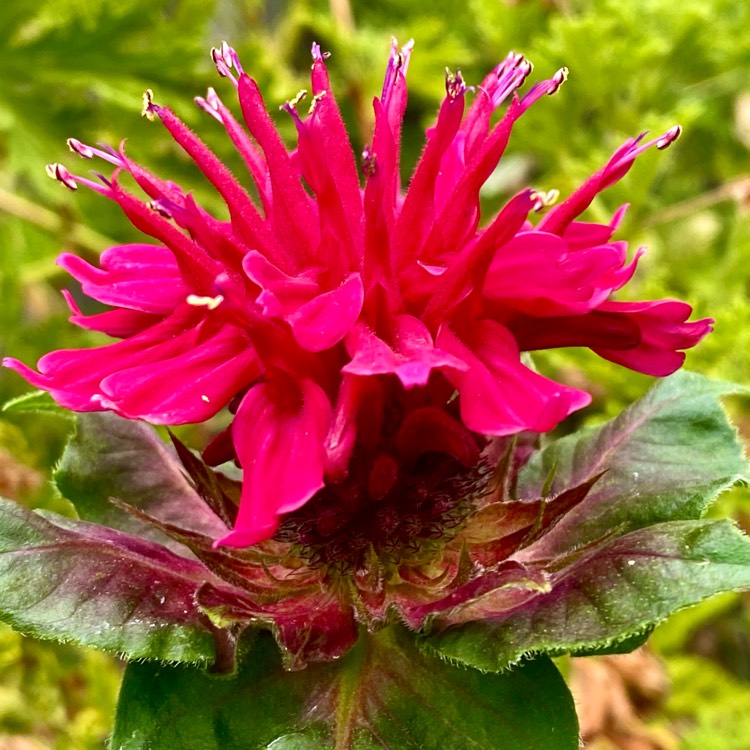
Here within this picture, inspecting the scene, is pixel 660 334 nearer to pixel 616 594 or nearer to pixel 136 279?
pixel 616 594

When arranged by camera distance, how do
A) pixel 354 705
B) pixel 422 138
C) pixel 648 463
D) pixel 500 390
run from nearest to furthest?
pixel 500 390
pixel 354 705
pixel 648 463
pixel 422 138

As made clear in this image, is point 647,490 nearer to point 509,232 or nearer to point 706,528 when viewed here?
point 706,528

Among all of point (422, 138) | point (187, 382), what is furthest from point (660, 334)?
point (422, 138)

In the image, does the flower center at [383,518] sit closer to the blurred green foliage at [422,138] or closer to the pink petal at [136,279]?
the pink petal at [136,279]

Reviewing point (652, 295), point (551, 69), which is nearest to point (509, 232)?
point (652, 295)

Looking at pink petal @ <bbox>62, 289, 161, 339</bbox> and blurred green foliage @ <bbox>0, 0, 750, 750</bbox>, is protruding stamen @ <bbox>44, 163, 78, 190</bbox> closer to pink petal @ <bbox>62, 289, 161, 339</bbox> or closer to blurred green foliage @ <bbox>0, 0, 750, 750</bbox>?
pink petal @ <bbox>62, 289, 161, 339</bbox>
